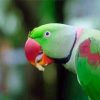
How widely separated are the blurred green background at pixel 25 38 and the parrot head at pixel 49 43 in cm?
77

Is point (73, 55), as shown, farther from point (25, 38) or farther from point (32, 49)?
point (25, 38)

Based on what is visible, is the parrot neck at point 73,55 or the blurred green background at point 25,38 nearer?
the parrot neck at point 73,55

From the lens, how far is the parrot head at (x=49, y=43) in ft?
4.72

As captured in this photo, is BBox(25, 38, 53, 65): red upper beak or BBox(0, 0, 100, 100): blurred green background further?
BBox(0, 0, 100, 100): blurred green background

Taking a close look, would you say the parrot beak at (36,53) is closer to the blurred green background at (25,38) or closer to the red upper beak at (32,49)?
the red upper beak at (32,49)

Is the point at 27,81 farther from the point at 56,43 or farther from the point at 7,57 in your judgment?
the point at 56,43

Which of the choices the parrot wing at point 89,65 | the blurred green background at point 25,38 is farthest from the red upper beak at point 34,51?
the blurred green background at point 25,38

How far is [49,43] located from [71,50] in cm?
8

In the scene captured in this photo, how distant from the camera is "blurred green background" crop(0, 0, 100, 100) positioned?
2463mm

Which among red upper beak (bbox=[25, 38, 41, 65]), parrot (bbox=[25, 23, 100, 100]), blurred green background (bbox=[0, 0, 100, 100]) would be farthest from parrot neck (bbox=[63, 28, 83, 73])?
blurred green background (bbox=[0, 0, 100, 100])

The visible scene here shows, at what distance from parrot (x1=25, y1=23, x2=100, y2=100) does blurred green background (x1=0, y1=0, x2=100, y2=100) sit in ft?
2.55

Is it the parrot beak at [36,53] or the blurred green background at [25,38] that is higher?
the parrot beak at [36,53]

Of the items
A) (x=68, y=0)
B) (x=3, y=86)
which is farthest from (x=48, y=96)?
(x=68, y=0)

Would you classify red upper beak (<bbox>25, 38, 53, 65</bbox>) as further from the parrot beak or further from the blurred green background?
the blurred green background
